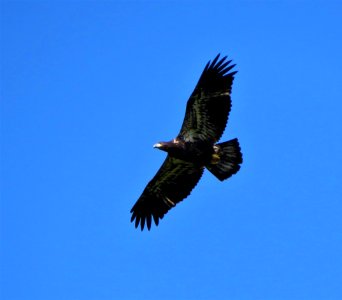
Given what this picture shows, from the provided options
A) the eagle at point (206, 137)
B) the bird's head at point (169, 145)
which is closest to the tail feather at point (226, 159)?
the eagle at point (206, 137)

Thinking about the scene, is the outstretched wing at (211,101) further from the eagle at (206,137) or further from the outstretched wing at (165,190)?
the outstretched wing at (165,190)

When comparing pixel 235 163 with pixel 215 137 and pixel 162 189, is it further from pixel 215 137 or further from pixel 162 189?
pixel 162 189

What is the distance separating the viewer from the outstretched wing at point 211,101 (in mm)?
19000

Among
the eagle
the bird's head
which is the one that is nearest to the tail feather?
the eagle

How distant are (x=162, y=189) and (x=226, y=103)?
3144mm

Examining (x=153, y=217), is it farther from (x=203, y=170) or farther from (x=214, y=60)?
Answer: (x=214, y=60)

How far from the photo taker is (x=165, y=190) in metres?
20.8

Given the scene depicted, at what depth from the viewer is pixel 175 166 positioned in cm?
2039

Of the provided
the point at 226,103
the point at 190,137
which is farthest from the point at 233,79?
the point at 190,137

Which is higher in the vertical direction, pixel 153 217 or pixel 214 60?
pixel 214 60

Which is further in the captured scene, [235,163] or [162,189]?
[162,189]

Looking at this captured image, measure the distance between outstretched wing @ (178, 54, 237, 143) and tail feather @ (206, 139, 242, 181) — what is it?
1.19ft

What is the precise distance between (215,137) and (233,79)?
1.46m

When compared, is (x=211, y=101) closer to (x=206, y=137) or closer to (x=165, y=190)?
(x=206, y=137)
